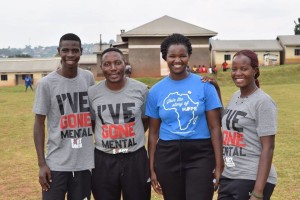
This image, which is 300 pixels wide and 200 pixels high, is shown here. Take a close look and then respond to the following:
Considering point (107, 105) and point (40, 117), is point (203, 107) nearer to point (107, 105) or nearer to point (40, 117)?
point (107, 105)

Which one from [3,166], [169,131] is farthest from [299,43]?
[169,131]

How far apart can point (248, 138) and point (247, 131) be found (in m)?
0.06

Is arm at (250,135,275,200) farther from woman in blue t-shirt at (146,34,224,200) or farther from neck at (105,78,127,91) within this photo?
neck at (105,78,127,91)

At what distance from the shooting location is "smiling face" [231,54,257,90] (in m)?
3.71

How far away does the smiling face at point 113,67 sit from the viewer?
4.19m

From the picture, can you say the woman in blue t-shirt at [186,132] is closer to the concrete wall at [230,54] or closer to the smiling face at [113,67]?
the smiling face at [113,67]

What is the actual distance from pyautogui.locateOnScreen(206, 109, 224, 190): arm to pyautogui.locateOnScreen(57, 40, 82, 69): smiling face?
141 centimetres

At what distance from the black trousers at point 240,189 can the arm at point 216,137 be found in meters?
0.16

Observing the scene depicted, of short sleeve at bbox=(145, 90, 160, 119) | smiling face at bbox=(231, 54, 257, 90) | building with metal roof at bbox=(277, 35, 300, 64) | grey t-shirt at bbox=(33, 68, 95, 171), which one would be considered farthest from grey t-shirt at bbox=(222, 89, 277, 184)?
building with metal roof at bbox=(277, 35, 300, 64)

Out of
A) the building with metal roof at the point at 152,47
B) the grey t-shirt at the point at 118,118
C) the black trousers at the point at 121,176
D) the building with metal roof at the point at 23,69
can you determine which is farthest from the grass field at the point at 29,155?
the building with metal roof at the point at 23,69

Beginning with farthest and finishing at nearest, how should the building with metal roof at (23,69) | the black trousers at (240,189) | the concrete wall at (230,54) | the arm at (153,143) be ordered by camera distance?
the building with metal roof at (23,69), the concrete wall at (230,54), the arm at (153,143), the black trousers at (240,189)

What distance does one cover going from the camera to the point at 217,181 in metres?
3.86

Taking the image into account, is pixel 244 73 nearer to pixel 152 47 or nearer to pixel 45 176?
pixel 45 176

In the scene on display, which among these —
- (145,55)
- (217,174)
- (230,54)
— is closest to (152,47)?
(145,55)
